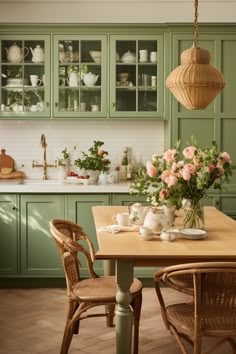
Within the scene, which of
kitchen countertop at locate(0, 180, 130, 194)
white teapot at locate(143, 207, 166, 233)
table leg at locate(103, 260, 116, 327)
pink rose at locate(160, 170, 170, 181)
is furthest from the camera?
kitchen countertop at locate(0, 180, 130, 194)

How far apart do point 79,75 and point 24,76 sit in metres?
0.53

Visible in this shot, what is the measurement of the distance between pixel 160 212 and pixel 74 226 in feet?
2.31

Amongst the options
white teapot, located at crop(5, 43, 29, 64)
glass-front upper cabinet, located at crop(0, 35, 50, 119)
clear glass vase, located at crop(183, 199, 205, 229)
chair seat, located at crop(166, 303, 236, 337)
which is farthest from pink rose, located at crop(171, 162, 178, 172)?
white teapot, located at crop(5, 43, 29, 64)

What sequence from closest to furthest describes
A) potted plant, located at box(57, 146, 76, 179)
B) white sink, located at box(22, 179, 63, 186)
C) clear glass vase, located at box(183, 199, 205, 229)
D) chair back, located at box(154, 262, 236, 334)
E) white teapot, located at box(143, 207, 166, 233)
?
chair back, located at box(154, 262, 236, 334), white teapot, located at box(143, 207, 166, 233), clear glass vase, located at box(183, 199, 205, 229), white sink, located at box(22, 179, 63, 186), potted plant, located at box(57, 146, 76, 179)

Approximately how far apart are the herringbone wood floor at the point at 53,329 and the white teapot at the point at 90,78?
2.03 metres

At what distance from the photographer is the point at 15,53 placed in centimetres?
647

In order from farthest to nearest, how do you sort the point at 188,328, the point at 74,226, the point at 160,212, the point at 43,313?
the point at 43,313 → the point at 74,226 → the point at 160,212 → the point at 188,328

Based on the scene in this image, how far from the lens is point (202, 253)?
3512mm

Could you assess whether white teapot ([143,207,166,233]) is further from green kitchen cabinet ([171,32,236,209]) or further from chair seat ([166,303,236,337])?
green kitchen cabinet ([171,32,236,209])

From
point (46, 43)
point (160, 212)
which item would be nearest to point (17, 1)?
point (46, 43)

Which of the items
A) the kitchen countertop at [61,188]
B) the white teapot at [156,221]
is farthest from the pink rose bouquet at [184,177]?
the kitchen countertop at [61,188]

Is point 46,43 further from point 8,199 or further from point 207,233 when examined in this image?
point 207,233

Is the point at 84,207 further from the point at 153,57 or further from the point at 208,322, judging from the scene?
the point at 208,322

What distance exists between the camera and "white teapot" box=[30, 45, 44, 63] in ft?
21.2
